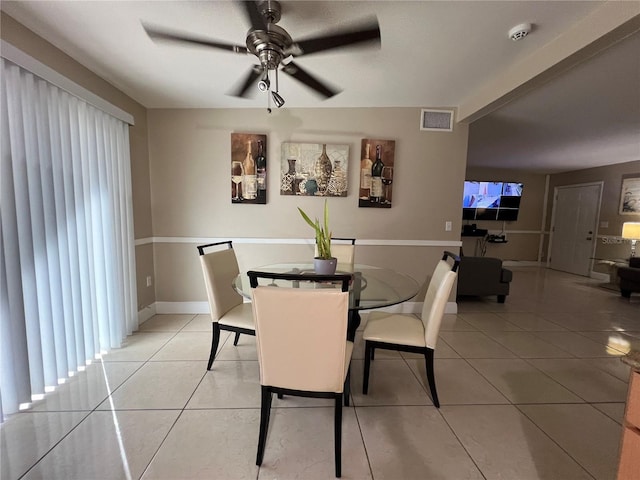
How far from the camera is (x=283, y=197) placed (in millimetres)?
3111

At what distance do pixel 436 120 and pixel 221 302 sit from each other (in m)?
2.91

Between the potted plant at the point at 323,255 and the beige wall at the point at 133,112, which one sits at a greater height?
the beige wall at the point at 133,112

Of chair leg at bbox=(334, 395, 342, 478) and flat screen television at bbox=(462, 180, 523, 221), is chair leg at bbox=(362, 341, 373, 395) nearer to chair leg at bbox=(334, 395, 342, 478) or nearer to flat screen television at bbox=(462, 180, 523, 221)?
chair leg at bbox=(334, 395, 342, 478)

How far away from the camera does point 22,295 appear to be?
1.61m

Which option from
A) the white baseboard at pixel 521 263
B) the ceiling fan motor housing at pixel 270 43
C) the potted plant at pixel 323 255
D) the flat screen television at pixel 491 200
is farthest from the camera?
the white baseboard at pixel 521 263

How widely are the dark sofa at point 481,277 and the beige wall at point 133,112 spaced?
389cm

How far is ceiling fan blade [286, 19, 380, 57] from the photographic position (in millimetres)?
1278

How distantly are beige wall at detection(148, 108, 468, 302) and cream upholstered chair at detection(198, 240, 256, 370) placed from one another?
1.03 m

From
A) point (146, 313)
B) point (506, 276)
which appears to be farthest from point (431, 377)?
point (146, 313)

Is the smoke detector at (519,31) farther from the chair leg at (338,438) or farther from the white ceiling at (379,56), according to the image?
the chair leg at (338,438)

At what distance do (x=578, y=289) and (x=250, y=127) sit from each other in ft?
19.6

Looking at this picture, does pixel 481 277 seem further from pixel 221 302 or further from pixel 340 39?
pixel 340 39

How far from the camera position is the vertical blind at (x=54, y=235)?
155 cm

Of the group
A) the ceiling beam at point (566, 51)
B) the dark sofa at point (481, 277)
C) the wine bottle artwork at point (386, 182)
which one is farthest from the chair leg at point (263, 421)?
the dark sofa at point (481, 277)
